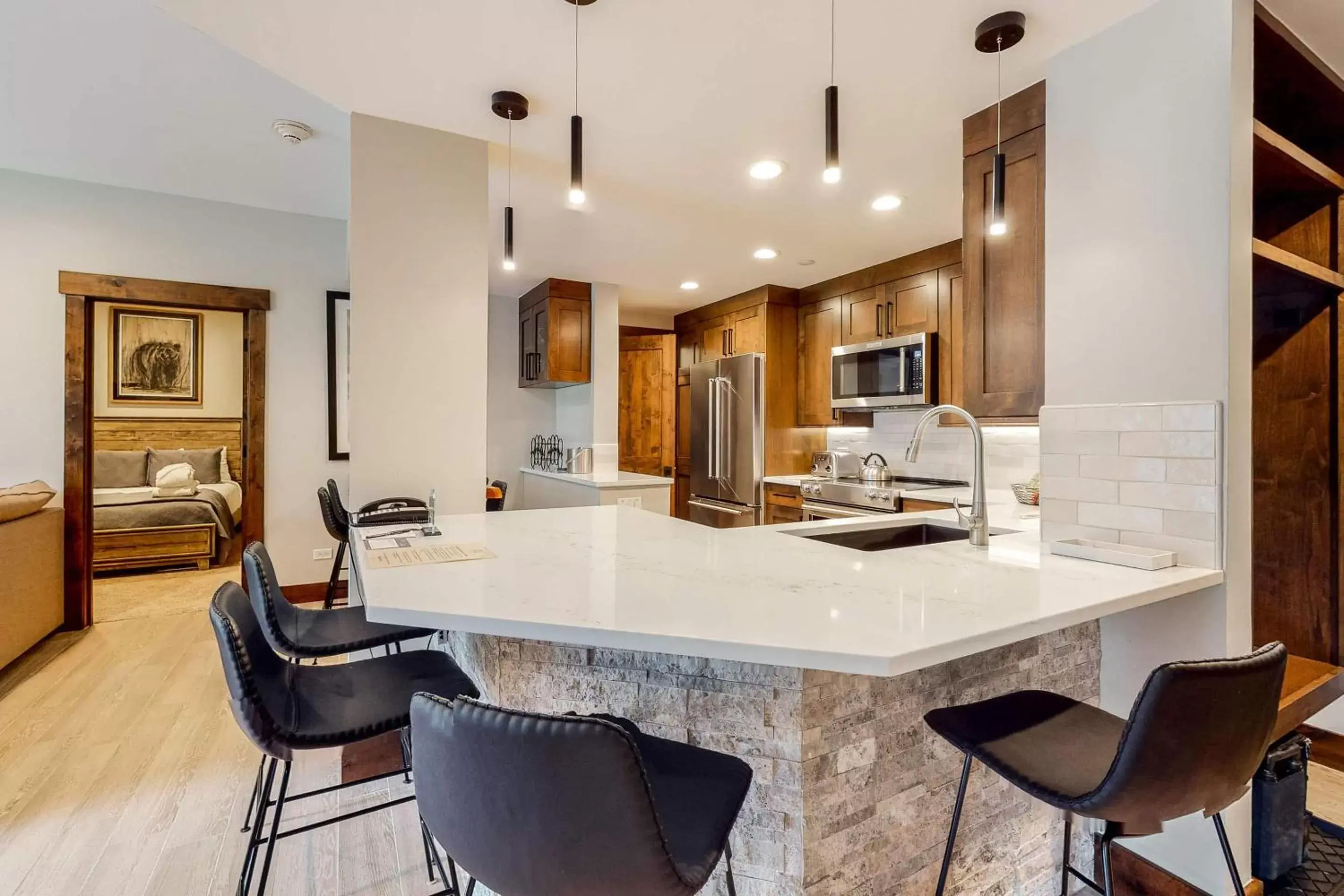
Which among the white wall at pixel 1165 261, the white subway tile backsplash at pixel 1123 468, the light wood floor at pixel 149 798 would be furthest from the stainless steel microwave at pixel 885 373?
the light wood floor at pixel 149 798

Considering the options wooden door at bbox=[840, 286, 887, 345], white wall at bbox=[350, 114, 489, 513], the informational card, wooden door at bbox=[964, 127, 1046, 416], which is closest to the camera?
the informational card

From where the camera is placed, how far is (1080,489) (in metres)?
1.69

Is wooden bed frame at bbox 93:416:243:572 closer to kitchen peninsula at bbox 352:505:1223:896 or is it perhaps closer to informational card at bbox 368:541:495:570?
informational card at bbox 368:541:495:570

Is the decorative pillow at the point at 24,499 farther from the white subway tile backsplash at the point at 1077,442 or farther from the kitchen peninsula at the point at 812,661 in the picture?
Answer: the white subway tile backsplash at the point at 1077,442

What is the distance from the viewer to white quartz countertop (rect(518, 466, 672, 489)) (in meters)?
3.87

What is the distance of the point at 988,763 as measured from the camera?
1.09 metres

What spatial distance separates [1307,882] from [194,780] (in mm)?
3256

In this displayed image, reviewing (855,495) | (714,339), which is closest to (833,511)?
(855,495)

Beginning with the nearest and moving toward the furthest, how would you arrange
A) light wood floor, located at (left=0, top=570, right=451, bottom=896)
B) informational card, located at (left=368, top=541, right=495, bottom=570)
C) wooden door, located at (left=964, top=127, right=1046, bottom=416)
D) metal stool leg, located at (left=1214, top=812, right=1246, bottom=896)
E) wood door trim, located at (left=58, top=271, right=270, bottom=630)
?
metal stool leg, located at (left=1214, top=812, right=1246, bottom=896) < informational card, located at (left=368, top=541, right=495, bottom=570) < light wood floor, located at (left=0, top=570, right=451, bottom=896) < wooden door, located at (left=964, top=127, right=1046, bottom=416) < wood door trim, located at (left=58, top=271, right=270, bottom=630)

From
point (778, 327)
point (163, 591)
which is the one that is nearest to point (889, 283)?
point (778, 327)

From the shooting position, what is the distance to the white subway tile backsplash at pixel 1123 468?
1.53 metres

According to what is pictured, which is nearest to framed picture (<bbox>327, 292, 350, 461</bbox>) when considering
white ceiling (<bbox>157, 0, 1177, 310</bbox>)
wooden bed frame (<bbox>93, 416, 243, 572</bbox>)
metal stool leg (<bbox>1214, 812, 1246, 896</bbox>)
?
white ceiling (<bbox>157, 0, 1177, 310</bbox>)

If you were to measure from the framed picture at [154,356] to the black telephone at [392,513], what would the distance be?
5732 millimetres

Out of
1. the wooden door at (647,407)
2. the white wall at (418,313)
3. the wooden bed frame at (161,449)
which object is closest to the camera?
the white wall at (418,313)
